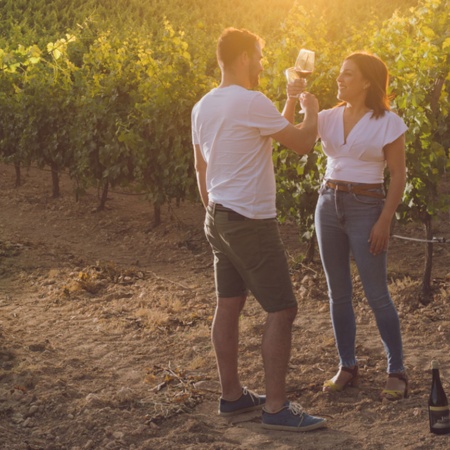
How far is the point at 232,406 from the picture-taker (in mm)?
4211

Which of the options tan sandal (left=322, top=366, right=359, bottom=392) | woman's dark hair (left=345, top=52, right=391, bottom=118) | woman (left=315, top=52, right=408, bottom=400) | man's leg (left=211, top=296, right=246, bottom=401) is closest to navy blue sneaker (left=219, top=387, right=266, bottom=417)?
man's leg (left=211, top=296, right=246, bottom=401)

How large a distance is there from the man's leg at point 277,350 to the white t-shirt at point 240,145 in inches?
18.8

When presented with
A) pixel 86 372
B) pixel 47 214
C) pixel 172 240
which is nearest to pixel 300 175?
pixel 172 240

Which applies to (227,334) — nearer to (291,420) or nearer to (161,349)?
(291,420)

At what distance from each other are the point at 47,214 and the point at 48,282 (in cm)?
406

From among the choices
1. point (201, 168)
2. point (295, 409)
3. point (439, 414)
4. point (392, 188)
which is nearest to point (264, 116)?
point (201, 168)

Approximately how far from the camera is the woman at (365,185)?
409 cm

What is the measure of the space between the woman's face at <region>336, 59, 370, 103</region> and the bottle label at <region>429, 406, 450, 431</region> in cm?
151

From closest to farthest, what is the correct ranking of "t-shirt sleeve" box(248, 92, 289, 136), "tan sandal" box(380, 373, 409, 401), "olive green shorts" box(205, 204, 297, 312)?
"t-shirt sleeve" box(248, 92, 289, 136)
"olive green shorts" box(205, 204, 297, 312)
"tan sandal" box(380, 373, 409, 401)

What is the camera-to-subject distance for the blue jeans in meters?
4.16

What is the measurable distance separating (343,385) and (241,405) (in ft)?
2.11

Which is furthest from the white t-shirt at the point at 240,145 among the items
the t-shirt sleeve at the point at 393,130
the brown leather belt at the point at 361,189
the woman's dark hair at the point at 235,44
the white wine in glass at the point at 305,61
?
the t-shirt sleeve at the point at 393,130

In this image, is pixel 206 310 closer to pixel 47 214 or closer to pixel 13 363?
pixel 13 363

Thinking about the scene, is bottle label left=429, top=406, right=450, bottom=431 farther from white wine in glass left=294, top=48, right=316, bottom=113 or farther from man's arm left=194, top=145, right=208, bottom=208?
white wine in glass left=294, top=48, right=316, bottom=113
